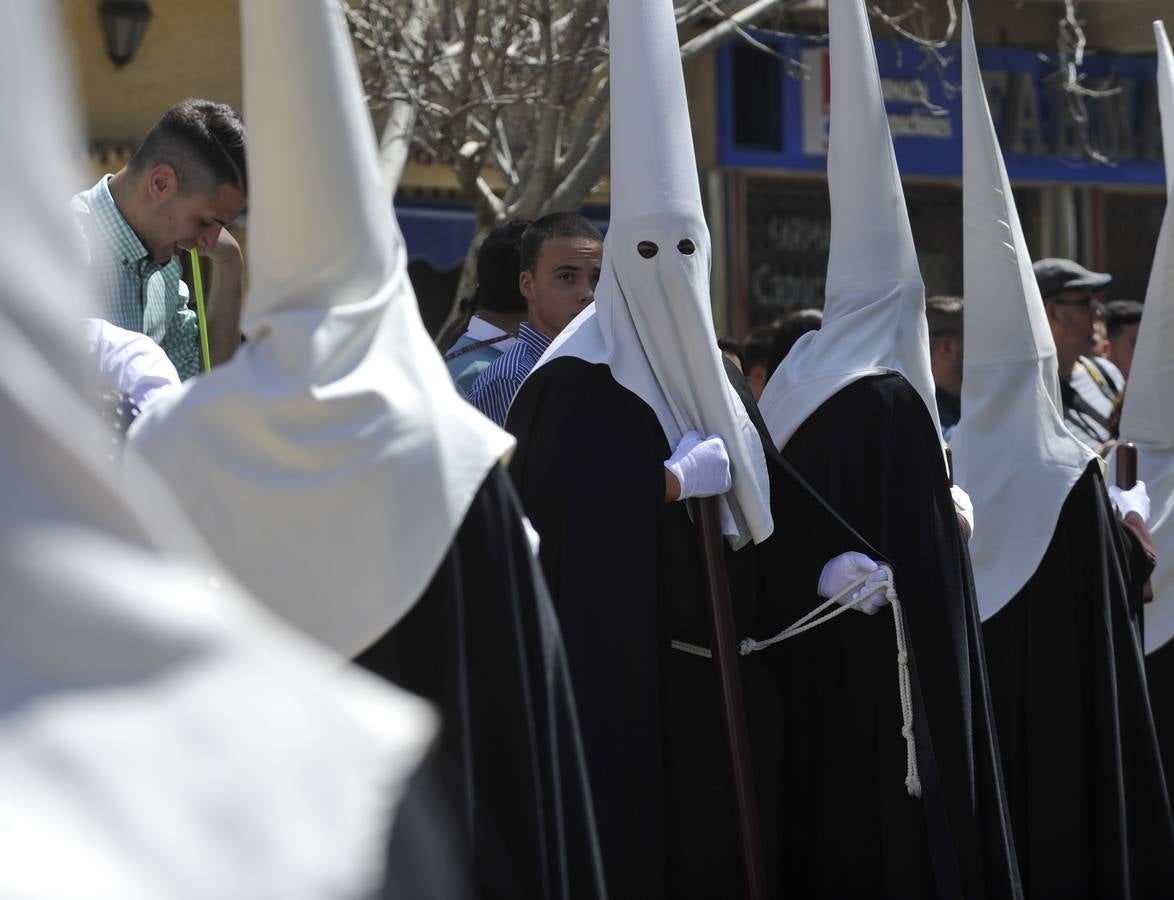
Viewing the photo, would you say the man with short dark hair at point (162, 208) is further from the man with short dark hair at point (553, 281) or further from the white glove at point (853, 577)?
the white glove at point (853, 577)

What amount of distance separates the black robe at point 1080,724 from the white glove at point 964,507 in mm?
338

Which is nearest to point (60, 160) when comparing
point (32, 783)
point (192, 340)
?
point (32, 783)

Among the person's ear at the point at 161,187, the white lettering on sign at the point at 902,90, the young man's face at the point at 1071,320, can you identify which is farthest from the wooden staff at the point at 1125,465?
the white lettering on sign at the point at 902,90

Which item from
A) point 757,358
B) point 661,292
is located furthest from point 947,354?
point 661,292

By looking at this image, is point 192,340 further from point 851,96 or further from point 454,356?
point 851,96

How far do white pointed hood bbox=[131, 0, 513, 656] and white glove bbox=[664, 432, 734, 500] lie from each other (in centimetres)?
182

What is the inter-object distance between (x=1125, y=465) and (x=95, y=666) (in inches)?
229

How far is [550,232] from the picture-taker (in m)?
5.26

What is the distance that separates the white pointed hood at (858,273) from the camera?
17.3 feet

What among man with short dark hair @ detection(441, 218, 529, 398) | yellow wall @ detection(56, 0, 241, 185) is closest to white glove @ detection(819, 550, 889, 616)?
man with short dark hair @ detection(441, 218, 529, 398)

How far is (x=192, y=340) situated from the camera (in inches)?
160

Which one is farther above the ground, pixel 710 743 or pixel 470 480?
pixel 470 480

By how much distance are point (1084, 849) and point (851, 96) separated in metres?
2.41

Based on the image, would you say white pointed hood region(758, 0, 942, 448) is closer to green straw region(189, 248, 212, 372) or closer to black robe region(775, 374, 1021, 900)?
black robe region(775, 374, 1021, 900)
